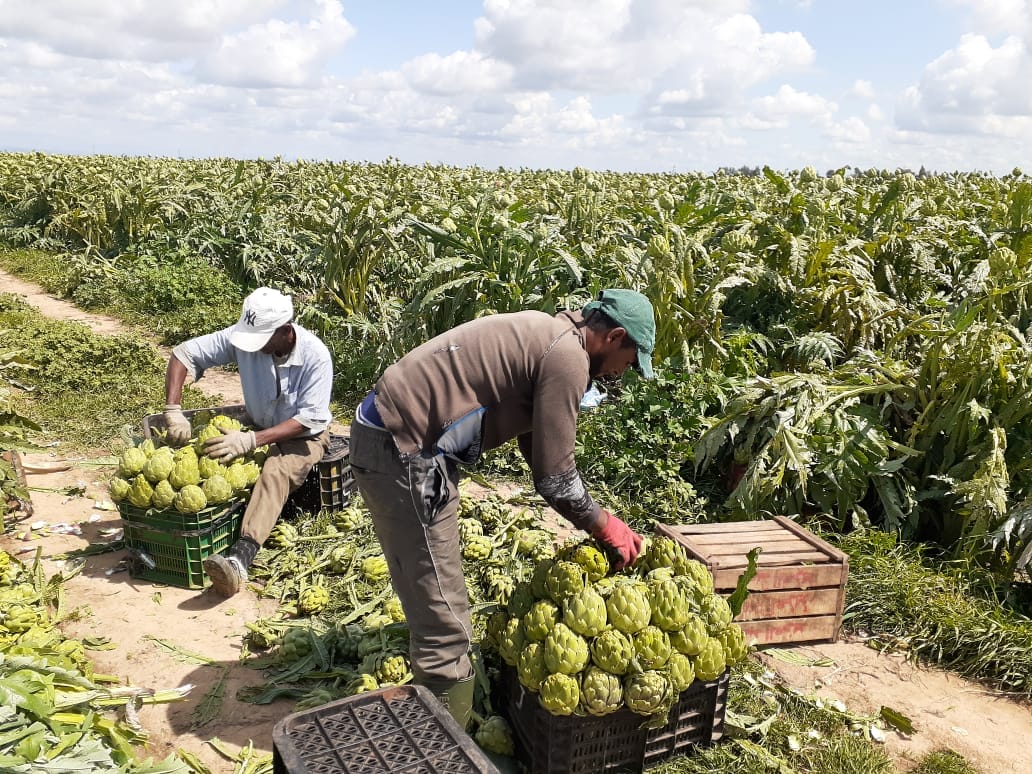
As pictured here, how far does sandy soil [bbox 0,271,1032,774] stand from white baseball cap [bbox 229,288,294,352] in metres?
1.45

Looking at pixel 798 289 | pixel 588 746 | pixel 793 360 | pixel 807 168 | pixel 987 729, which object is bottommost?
pixel 987 729

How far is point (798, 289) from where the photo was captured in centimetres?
693

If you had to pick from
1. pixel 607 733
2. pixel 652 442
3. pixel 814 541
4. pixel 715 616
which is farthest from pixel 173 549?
pixel 814 541

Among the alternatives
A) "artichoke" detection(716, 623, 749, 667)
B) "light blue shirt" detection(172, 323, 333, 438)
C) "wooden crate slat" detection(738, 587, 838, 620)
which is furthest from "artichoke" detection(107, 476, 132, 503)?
"wooden crate slat" detection(738, 587, 838, 620)

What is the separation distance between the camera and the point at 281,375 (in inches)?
199

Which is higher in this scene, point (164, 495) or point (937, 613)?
point (164, 495)

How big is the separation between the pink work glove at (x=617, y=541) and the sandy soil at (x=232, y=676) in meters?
1.40

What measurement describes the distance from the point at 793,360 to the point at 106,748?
18.5ft

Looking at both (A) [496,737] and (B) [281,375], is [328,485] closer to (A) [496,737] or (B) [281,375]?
(B) [281,375]

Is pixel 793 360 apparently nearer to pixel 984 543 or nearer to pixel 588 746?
pixel 984 543

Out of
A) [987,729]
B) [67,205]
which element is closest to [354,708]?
[987,729]

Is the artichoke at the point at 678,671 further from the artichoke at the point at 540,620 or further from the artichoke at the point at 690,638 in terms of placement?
the artichoke at the point at 540,620

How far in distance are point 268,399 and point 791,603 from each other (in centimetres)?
323

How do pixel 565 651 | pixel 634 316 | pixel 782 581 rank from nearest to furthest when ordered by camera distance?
pixel 634 316 → pixel 565 651 → pixel 782 581
